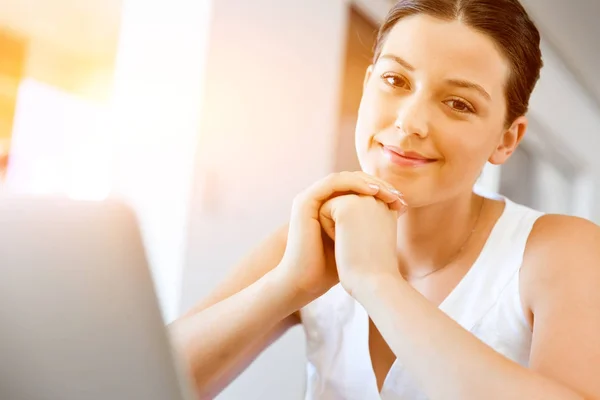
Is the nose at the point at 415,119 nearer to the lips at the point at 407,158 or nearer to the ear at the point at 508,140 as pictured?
the lips at the point at 407,158

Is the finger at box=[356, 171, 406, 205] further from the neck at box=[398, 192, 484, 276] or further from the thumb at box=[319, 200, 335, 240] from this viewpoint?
the neck at box=[398, 192, 484, 276]

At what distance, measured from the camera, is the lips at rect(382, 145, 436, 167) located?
85 cm

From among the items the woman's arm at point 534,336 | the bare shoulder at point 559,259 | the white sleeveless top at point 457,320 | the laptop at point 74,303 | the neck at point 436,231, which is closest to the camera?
the laptop at point 74,303

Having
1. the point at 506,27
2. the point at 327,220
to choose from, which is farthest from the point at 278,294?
the point at 506,27

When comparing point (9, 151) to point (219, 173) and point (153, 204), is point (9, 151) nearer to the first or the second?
point (153, 204)

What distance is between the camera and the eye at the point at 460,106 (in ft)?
2.80

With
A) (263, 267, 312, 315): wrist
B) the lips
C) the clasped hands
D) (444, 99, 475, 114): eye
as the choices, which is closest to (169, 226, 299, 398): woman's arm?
(263, 267, 312, 315): wrist

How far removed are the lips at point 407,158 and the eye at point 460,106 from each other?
0.26ft

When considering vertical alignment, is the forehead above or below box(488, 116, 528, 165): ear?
above

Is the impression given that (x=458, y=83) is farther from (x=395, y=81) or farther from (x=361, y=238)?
(x=361, y=238)

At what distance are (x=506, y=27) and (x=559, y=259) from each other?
1.09ft

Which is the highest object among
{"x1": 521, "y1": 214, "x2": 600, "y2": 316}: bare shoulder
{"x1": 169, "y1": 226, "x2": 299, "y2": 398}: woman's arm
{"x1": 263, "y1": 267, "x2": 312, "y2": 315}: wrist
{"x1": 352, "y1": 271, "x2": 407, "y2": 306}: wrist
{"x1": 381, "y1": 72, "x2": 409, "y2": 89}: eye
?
{"x1": 381, "y1": 72, "x2": 409, "y2": 89}: eye

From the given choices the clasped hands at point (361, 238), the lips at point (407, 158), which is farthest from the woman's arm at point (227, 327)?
the lips at point (407, 158)

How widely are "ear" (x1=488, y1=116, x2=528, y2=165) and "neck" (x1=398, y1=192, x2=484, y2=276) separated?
0.24 feet
